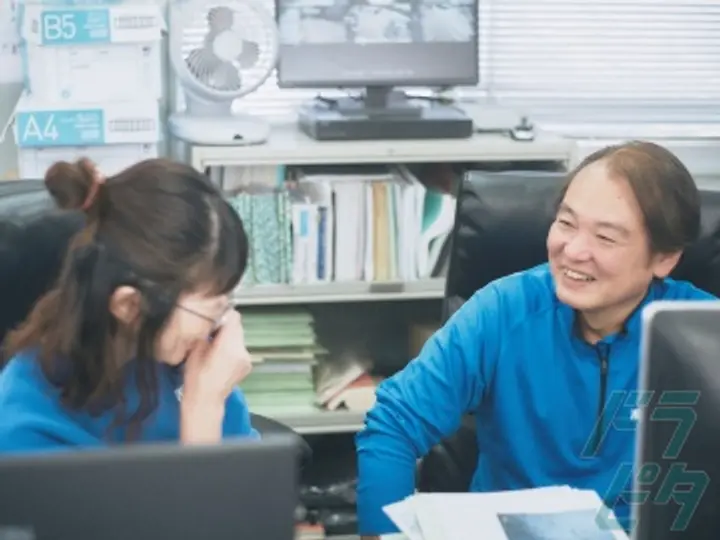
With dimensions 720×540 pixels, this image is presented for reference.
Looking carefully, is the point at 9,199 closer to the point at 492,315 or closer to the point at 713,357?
the point at 492,315

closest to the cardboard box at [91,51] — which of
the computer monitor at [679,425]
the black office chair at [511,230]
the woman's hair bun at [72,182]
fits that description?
the black office chair at [511,230]

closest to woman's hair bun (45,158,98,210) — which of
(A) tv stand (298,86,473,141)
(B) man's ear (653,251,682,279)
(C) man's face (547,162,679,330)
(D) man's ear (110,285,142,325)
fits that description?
(D) man's ear (110,285,142,325)

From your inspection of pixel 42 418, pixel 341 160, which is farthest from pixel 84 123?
pixel 42 418

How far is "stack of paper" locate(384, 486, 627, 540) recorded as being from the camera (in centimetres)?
131

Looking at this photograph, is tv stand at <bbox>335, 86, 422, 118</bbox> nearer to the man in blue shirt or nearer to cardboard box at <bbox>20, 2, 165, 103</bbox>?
cardboard box at <bbox>20, 2, 165, 103</bbox>

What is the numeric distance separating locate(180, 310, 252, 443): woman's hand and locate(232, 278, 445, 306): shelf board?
109cm

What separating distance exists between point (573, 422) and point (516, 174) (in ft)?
1.57

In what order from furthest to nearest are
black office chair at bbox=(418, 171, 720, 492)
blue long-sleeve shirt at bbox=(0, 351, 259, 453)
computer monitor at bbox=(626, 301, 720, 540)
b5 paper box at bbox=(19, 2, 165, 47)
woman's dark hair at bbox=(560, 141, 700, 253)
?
b5 paper box at bbox=(19, 2, 165, 47) → black office chair at bbox=(418, 171, 720, 492) → woman's dark hair at bbox=(560, 141, 700, 253) → blue long-sleeve shirt at bbox=(0, 351, 259, 453) → computer monitor at bbox=(626, 301, 720, 540)

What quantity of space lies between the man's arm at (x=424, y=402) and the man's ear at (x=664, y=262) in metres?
0.25

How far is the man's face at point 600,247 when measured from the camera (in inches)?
64.3

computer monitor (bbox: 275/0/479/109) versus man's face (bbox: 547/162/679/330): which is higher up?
computer monitor (bbox: 275/0/479/109)

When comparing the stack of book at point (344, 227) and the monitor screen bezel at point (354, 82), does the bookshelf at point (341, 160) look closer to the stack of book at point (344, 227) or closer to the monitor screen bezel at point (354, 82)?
the stack of book at point (344, 227)

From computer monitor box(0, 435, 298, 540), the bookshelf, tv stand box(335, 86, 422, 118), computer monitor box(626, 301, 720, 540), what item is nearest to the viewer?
computer monitor box(0, 435, 298, 540)

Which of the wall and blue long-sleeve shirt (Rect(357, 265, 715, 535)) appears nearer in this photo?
blue long-sleeve shirt (Rect(357, 265, 715, 535))
